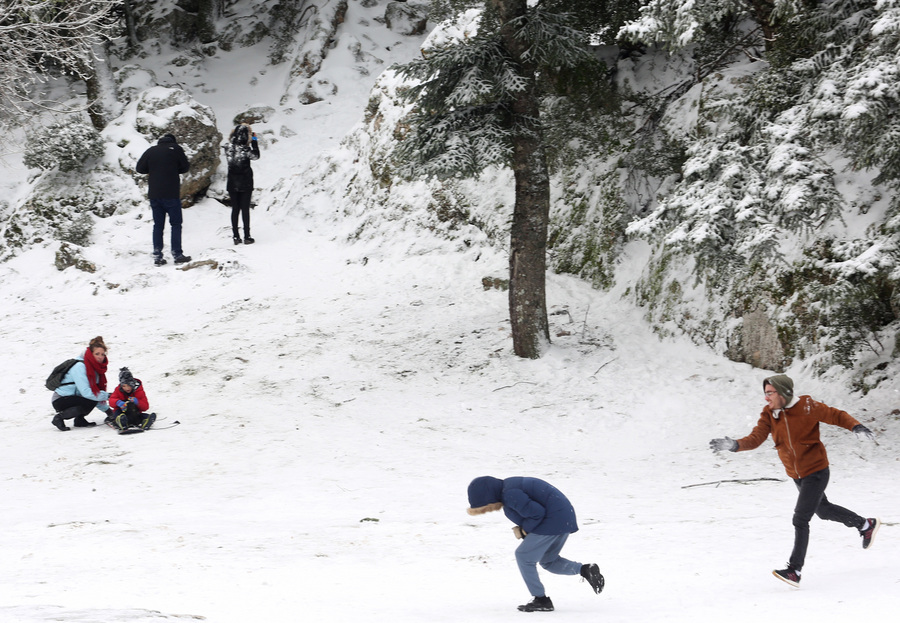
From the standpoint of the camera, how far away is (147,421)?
891 centimetres

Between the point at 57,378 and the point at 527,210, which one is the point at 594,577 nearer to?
the point at 527,210

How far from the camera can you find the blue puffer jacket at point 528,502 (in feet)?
14.1

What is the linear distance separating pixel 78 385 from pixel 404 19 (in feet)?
69.0

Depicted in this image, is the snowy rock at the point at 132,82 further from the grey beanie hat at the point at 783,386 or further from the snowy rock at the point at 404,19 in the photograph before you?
the grey beanie hat at the point at 783,386

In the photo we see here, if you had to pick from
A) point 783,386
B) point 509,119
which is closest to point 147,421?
point 509,119

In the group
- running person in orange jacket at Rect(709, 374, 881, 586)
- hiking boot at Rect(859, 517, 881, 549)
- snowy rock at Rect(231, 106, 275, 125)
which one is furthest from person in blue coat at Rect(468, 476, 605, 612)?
snowy rock at Rect(231, 106, 275, 125)

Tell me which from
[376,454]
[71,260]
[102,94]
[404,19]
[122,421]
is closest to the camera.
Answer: [376,454]

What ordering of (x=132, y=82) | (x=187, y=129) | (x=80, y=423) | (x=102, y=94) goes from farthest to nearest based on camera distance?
(x=132, y=82)
(x=102, y=94)
(x=187, y=129)
(x=80, y=423)

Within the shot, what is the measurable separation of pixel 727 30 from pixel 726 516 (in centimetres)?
844

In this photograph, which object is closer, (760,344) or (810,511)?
(810,511)

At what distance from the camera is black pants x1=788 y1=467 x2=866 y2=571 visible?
466 cm

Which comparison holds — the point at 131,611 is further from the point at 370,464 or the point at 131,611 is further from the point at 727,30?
the point at 727,30

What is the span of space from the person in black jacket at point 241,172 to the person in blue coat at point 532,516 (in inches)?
519

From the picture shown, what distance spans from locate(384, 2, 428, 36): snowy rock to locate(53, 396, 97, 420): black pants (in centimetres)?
2053
